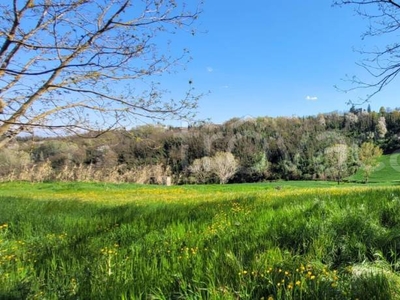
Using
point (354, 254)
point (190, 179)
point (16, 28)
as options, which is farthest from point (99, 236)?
point (190, 179)

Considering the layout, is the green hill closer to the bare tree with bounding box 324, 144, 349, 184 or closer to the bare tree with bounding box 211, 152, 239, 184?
the bare tree with bounding box 324, 144, 349, 184

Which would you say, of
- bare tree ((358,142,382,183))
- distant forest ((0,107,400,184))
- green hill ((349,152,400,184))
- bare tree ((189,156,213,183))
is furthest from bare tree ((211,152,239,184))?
bare tree ((358,142,382,183))

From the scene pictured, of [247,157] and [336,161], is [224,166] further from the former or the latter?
[336,161]

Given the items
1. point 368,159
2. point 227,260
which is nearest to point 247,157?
point 368,159

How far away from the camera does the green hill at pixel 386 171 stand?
65.4 metres

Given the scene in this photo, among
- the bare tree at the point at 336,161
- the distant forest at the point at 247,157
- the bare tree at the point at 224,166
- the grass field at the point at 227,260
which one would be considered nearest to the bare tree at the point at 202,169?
the distant forest at the point at 247,157

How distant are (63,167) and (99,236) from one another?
31.7 m

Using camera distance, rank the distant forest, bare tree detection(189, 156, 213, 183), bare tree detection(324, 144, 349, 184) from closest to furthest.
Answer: the distant forest → bare tree detection(189, 156, 213, 183) → bare tree detection(324, 144, 349, 184)

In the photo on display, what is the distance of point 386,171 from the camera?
7375 centimetres

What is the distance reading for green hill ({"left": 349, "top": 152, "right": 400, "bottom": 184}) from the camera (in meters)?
65.4

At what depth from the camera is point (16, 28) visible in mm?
3611

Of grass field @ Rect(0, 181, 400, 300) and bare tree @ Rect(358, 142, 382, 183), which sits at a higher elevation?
bare tree @ Rect(358, 142, 382, 183)

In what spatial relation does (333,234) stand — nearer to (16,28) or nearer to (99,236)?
(99,236)

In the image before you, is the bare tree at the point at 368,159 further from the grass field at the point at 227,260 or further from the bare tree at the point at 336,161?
the grass field at the point at 227,260
